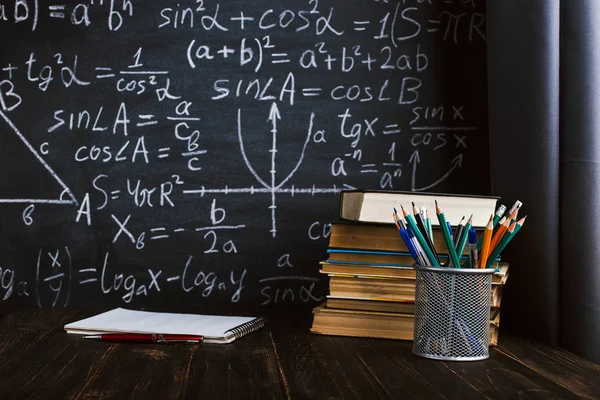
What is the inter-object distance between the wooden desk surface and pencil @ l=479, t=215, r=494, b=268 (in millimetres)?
157

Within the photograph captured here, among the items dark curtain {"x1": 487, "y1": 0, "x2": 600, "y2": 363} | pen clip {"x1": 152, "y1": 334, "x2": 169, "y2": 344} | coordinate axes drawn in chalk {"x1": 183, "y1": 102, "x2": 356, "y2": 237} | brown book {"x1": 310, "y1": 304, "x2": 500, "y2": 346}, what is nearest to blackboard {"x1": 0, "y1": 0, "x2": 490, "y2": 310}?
coordinate axes drawn in chalk {"x1": 183, "y1": 102, "x2": 356, "y2": 237}

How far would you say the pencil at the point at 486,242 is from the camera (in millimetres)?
1085

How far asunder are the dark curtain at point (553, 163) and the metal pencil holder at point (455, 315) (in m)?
0.26

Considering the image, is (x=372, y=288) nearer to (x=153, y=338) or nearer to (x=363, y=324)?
(x=363, y=324)

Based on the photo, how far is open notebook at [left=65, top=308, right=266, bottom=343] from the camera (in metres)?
1.17

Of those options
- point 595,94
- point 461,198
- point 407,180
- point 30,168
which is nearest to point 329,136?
point 407,180

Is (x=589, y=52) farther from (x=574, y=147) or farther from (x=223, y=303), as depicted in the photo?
(x=223, y=303)

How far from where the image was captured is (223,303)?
1.61m

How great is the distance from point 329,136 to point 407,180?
0.21 meters

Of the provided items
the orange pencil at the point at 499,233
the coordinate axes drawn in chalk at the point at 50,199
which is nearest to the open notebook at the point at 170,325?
the coordinate axes drawn in chalk at the point at 50,199

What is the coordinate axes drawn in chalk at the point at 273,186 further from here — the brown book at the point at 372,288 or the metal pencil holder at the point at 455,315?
the metal pencil holder at the point at 455,315

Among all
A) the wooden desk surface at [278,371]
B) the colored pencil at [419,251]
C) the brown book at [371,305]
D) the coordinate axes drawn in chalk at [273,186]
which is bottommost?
the wooden desk surface at [278,371]

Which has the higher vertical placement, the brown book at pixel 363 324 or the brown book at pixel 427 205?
the brown book at pixel 427 205

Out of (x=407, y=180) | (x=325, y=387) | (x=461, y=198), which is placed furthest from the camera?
(x=407, y=180)
